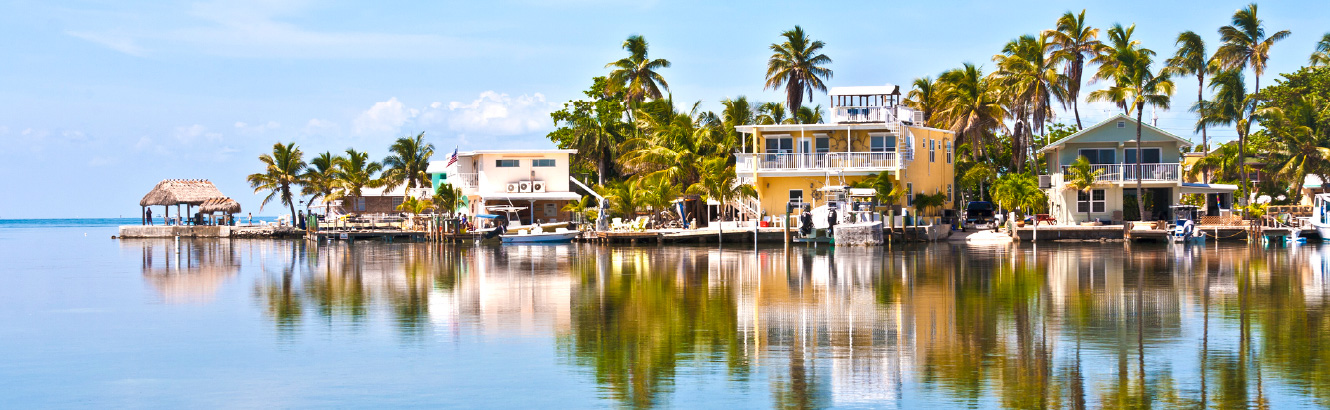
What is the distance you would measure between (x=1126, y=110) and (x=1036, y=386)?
172ft

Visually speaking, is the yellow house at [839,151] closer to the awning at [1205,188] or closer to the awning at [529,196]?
the awning at [1205,188]

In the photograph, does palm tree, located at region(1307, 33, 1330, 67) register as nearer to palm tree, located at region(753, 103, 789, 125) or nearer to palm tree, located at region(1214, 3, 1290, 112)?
palm tree, located at region(1214, 3, 1290, 112)

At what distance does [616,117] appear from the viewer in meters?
67.8

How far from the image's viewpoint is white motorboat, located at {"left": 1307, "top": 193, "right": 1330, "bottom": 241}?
4740 cm

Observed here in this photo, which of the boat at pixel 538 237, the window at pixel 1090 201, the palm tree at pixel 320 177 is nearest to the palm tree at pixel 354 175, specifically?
the palm tree at pixel 320 177

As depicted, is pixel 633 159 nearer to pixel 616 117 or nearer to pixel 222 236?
pixel 616 117

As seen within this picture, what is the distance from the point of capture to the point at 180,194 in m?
75.9

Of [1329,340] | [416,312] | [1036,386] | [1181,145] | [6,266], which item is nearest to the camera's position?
[1036,386]

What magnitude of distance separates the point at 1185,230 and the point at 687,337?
36100 mm

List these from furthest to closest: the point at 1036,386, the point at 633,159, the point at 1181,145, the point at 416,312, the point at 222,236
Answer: the point at 222,236 < the point at 633,159 < the point at 1181,145 < the point at 416,312 < the point at 1036,386

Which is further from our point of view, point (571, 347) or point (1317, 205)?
point (1317, 205)

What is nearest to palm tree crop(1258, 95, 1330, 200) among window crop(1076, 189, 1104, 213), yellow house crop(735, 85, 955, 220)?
window crop(1076, 189, 1104, 213)

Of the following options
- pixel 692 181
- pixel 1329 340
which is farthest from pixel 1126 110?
pixel 1329 340

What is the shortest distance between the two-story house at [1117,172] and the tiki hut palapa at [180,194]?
53144mm
